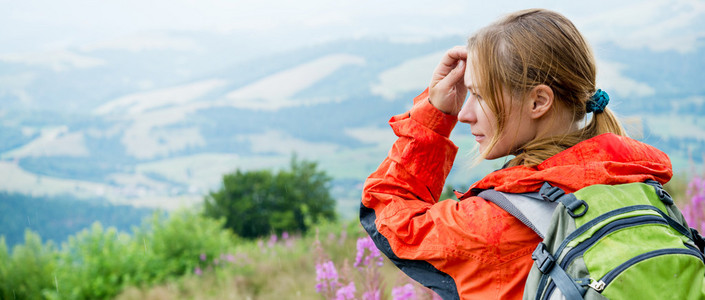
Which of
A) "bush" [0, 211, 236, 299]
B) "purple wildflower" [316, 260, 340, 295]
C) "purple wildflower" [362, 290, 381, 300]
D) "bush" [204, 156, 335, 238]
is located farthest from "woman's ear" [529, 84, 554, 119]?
"bush" [204, 156, 335, 238]

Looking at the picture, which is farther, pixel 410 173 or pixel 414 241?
pixel 410 173

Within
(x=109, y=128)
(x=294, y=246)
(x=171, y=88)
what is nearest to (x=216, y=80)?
(x=171, y=88)

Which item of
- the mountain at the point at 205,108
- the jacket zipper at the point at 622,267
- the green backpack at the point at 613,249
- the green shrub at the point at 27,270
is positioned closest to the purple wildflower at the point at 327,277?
the green backpack at the point at 613,249

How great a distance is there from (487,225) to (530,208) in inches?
3.5

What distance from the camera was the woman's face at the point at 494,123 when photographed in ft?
3.57

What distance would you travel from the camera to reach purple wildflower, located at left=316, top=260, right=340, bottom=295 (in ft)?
7.78

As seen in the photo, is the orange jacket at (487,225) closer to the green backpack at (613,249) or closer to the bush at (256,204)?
the green backpack at (613,249)

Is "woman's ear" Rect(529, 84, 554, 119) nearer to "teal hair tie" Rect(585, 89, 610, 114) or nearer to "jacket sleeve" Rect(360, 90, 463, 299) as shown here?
"teal hair tie" Rect(585, 89, 610, 114)

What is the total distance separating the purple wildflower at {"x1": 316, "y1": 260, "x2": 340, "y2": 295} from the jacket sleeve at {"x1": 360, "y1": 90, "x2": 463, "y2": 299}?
1.21 meters

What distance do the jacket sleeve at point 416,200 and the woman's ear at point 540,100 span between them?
0.76 feet

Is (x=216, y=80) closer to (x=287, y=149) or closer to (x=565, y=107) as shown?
(x=287, y=149)

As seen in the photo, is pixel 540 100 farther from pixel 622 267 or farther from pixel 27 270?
pixel 27 270

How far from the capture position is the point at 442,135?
1.26 metres

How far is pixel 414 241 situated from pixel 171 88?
8947 cm
